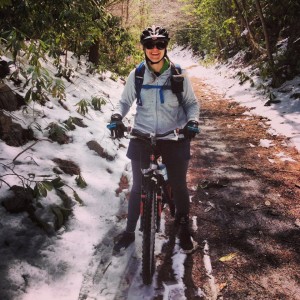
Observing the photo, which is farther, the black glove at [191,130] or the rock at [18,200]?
the rock at [18,200]

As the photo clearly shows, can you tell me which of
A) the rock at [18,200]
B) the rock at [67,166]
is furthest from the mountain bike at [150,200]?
the rock at [67,166]

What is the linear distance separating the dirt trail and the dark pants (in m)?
0.77

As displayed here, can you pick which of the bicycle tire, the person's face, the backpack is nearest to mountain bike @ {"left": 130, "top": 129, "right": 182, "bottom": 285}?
the bicycle tire

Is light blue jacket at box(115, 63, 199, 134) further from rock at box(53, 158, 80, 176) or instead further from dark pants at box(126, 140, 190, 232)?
rock at box(53, 158, 80, 176)

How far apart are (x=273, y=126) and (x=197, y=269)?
20.3 feet

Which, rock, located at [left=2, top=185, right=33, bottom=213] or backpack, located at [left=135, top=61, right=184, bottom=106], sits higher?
backpack, located at [left=135, top=61, right=184, bottom=106]

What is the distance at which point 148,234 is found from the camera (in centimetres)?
321

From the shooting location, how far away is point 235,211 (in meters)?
4.71

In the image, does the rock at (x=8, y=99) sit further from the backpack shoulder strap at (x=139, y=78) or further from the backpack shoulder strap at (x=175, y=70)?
the backpack shoulder strap at (x=175, y=70)

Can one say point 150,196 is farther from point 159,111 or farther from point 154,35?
point 154,35

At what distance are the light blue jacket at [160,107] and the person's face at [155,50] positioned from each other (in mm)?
143

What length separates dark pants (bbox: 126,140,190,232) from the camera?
340 cm

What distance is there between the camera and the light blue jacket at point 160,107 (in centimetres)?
330

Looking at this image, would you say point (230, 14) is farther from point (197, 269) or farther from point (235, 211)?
point (197, 269)
